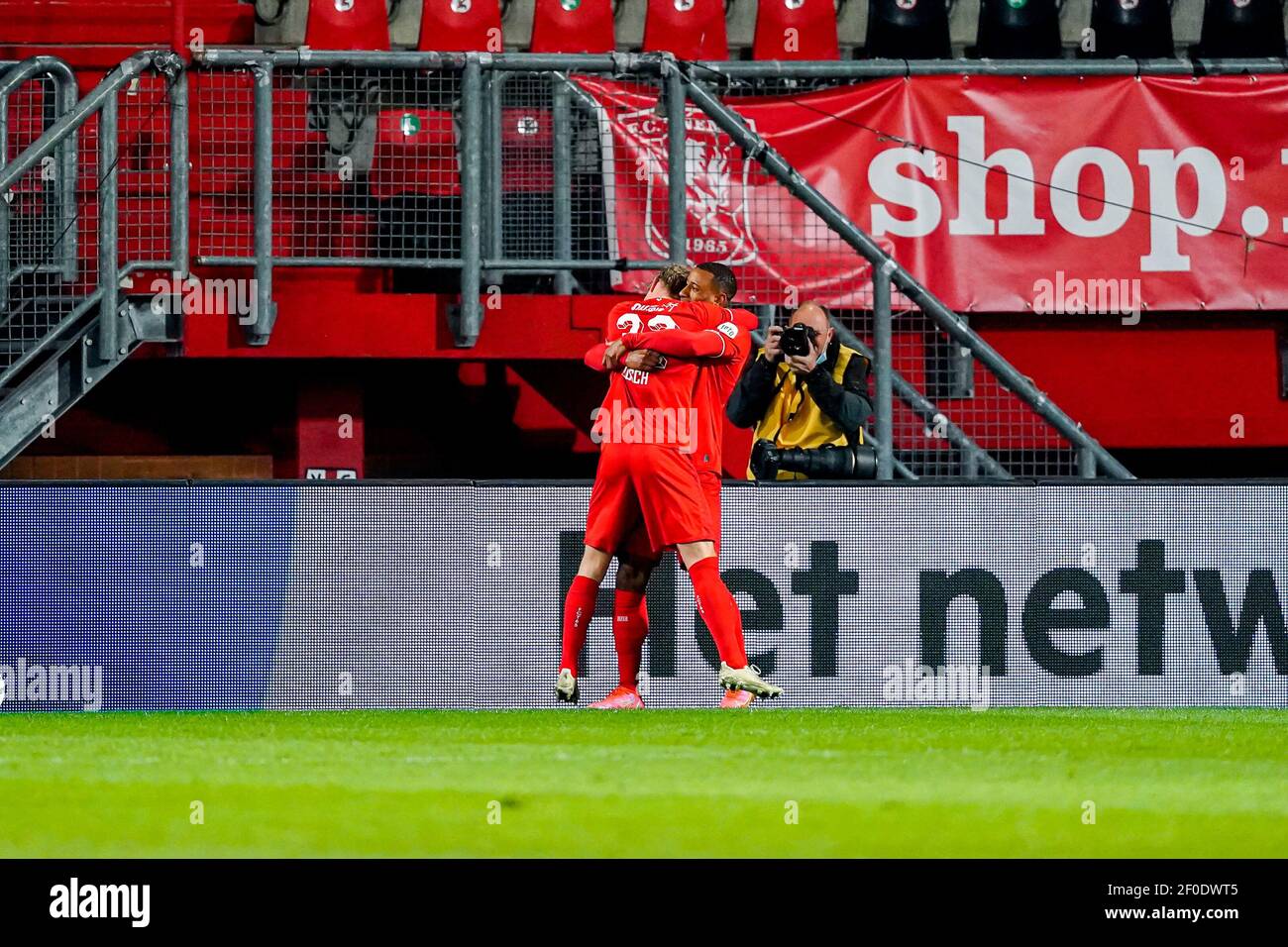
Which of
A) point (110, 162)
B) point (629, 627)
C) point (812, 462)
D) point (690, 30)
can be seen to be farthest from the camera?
point (690, 30)

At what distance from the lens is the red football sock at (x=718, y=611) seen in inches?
334

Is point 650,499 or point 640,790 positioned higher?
point 650,499

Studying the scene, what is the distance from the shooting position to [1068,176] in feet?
43.5

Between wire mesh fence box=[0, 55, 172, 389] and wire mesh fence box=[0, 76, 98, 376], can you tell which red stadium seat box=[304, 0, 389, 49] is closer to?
wire mesh fence box=[0, 55, 172, 389]

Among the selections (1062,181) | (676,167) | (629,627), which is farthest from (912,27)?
(629,627)

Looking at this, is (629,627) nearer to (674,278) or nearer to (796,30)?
(674,278)

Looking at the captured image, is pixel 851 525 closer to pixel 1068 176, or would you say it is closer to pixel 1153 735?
pixel 1153 735

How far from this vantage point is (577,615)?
8711 mm

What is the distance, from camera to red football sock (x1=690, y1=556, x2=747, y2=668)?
848 centimetres

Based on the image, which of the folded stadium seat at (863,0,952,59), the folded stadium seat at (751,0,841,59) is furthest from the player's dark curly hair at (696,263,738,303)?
the folded stadium seat at (863,0,952,59)

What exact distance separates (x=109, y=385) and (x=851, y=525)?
17.0 feet

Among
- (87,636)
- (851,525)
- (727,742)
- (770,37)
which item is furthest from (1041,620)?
(770,37)

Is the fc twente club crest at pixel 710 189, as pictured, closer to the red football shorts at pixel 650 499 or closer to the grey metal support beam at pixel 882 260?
the grey metal support beam at pixel 882 260

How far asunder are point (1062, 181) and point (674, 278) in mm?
5121
